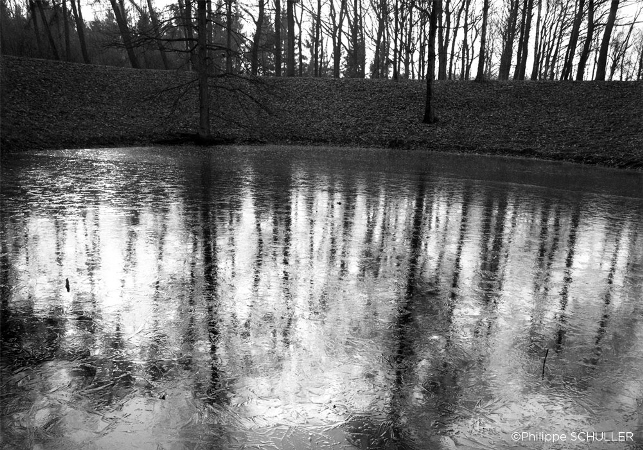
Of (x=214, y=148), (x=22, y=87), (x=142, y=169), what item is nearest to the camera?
(x=142, y=169)

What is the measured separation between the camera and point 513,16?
37281mm

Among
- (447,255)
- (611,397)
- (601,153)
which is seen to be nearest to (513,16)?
(601,153)

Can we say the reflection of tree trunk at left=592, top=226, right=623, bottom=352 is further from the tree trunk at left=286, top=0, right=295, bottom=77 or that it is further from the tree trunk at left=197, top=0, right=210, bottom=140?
the tree trunk at left=286, top=0, right=295, bottom=77

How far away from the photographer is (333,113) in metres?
25.0

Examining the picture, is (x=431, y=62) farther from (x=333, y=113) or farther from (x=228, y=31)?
(x=228, y=31)

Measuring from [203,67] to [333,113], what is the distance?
758 cm

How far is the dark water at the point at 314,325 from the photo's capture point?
8.86 feet

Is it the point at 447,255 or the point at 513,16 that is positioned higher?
the point at 513,16

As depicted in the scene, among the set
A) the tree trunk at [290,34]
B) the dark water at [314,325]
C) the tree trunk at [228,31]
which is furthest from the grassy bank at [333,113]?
the dark water at [314,325]

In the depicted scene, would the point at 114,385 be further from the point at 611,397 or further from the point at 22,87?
the point at 22,87

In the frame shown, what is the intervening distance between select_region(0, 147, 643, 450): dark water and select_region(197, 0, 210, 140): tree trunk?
12.5 m

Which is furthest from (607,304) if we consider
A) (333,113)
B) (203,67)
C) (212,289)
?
(333,113)

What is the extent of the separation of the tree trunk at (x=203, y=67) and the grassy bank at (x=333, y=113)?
77 centimetres

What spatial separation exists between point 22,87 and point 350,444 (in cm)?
2449
